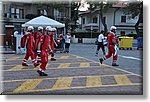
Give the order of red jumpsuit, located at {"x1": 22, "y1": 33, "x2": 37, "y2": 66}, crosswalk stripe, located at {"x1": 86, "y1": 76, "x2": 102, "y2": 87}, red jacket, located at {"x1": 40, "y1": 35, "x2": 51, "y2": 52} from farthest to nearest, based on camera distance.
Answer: red jumpsuit, located at {"x1": 22, "y1": 33, "x2": 37, "y2": 66}
red jacket, located at {"x1": 40, "y1": 35, "x2": 51, "y2": 52}
crosswalk stripe, located at {"x1": 86, "y1": 76, "x2": 102, "y2": 87}

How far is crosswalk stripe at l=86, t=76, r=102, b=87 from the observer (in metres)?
5.76

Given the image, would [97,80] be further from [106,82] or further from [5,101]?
[5,101]

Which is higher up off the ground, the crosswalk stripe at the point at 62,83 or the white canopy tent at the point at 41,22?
the white canopy tent at the point at 41,22

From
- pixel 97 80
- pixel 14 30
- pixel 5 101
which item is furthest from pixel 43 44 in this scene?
pixel 14 30

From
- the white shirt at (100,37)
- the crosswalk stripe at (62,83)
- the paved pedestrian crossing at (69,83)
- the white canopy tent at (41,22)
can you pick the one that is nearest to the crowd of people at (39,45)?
the paved pedestrian crossing at (69,83)

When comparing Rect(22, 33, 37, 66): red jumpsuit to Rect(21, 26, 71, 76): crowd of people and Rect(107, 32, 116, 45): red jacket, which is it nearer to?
Rect(21, 26, 71, 76): crowd of people

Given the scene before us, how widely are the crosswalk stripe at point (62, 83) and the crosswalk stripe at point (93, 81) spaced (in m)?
0.37

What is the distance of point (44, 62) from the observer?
682 cm

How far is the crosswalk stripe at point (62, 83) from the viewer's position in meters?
5.38

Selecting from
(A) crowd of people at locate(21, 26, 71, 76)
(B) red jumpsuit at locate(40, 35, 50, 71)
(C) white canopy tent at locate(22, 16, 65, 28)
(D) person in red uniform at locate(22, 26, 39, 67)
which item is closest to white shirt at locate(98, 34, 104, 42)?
(A) crowd of people at locate(21, 26, 71, 76)

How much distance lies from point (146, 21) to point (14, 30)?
12.0m

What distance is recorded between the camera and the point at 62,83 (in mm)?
5898

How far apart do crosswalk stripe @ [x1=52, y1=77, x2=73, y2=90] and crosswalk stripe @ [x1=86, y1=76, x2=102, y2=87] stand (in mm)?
372

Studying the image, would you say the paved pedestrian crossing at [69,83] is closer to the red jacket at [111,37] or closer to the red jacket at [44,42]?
the red jacket at [44,42]
